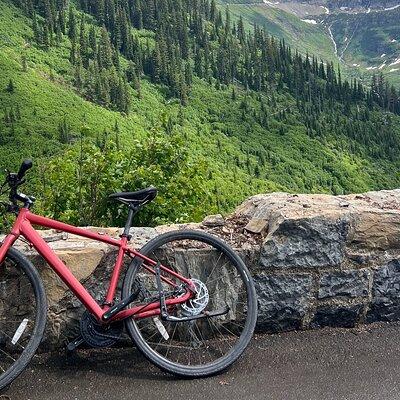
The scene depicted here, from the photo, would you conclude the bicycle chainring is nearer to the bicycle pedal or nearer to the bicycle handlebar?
the bicycle pedal

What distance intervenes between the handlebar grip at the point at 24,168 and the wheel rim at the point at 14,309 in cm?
69

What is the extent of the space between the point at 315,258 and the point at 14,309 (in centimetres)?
268

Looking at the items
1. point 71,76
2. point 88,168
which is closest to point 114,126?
point 71,76

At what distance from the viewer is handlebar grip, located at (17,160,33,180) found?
4.13 m

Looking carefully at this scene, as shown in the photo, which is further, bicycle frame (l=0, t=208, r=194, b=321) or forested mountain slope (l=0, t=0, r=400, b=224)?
forested mountain slope (l=0, t=0, r=400, b=224)

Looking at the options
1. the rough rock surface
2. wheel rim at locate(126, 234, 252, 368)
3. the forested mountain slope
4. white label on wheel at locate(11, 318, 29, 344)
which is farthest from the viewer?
the forested mountain slope

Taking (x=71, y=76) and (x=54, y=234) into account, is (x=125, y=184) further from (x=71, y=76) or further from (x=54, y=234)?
(x=71, y=76)

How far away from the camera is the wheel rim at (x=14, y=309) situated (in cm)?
423

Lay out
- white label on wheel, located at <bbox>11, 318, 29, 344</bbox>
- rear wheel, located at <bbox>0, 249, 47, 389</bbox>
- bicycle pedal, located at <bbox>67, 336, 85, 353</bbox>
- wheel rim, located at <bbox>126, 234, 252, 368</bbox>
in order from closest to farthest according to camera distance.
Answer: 1. rear wheel, located at <bbox>0, 249, 47, 389</bbox>
2. white label on wheel, located at <bbox>11, 318, 29, 344</bbox>
3. bicycle pedal, located at <bbox>67, 336, 85, 353</bbox>
4. wheel rim, located at <bbox>126, 234, 252, 368</bbox>

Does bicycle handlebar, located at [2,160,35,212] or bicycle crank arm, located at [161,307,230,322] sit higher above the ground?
bicycle handlebar, located at [2,160,35,212]

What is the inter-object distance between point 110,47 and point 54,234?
18241 cm

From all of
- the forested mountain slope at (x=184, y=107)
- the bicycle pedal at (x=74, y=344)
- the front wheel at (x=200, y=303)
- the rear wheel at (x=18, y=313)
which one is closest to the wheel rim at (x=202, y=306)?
the front wheel at (x=200, y=303)

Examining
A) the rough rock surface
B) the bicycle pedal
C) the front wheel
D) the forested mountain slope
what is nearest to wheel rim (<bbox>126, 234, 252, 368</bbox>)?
the front wheel

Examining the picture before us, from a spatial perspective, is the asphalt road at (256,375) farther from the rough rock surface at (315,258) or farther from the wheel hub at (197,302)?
the wheel hub at (197,302)
